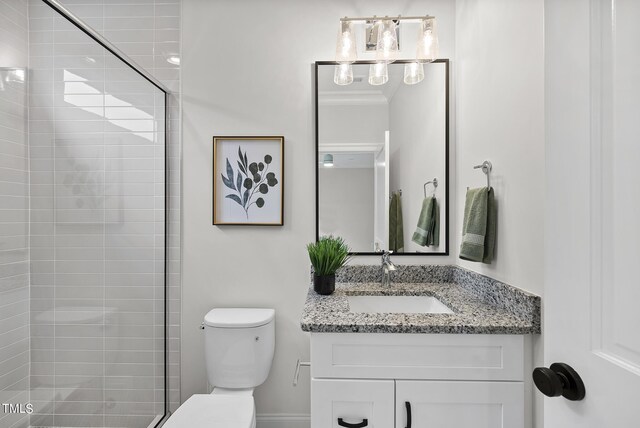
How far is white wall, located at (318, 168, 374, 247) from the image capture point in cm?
190

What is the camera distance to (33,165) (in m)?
1.22

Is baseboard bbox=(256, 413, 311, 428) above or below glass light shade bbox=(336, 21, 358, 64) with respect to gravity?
below

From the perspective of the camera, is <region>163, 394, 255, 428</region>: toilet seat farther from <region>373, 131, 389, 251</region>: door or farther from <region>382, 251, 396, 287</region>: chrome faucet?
<region>373, 131, 389, 251</region>: door

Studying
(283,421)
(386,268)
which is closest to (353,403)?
(386,268)

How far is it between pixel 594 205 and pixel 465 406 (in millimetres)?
937

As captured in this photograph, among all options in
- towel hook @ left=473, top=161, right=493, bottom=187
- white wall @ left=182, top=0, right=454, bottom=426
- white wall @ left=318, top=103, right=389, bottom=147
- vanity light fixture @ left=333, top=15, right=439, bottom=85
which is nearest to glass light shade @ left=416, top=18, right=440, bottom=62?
vanity light fixture @ left=333, top=15, right=439, bottom=85

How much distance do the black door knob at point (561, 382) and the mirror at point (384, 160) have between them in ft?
4.14

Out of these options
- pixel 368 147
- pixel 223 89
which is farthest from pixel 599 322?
pixel 223 89

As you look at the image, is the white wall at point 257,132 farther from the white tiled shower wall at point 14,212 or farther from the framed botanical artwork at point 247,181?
the white tiled shower wall at point 14,212

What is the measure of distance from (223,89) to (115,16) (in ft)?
2.36

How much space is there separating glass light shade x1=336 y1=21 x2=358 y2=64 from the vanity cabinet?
132cm

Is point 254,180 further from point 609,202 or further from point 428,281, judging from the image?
point 609,202

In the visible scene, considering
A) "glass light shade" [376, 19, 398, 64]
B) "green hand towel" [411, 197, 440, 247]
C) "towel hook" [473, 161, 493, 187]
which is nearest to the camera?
"towel hook" [473, 161, 493, 187]

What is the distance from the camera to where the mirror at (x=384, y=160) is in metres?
1.88
